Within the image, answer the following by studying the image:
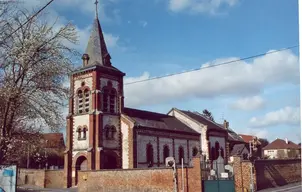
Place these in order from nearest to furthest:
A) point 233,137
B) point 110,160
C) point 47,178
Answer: point 110,160 → point 47,178 → point 233,137

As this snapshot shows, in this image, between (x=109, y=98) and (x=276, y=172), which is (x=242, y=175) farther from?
(x=109, y=98)

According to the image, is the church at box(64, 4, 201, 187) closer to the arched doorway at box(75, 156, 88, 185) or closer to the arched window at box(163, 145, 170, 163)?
the arched doorway at box(75, 156, 88, 185)

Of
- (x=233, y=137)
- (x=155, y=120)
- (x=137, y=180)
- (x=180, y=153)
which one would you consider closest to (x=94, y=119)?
(x=155, y=120)

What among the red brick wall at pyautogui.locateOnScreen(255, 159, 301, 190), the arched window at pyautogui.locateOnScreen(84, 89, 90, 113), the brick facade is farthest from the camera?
the arched window at pyautogui.locateOnScreen(84, 89, 90, 113)

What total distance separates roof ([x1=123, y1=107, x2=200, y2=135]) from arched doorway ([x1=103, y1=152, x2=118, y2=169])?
14.5 feet

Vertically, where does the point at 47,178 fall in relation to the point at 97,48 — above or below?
below

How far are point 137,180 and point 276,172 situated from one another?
1166 centimetres

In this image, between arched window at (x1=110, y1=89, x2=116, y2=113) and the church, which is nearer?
the church

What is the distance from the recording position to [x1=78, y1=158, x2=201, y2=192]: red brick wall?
79.5 ft

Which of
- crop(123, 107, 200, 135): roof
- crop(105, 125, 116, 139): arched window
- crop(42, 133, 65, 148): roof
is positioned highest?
crop(123, 107, 200, 135): roof

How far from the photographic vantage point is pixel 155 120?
45750 millimetres

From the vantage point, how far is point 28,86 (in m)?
16.3

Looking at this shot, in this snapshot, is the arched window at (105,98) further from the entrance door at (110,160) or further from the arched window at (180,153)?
the arched window at (180,153)

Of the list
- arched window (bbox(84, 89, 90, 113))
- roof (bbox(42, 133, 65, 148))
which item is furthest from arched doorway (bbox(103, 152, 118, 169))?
roof (bbox(42, 133, 65, 148))
